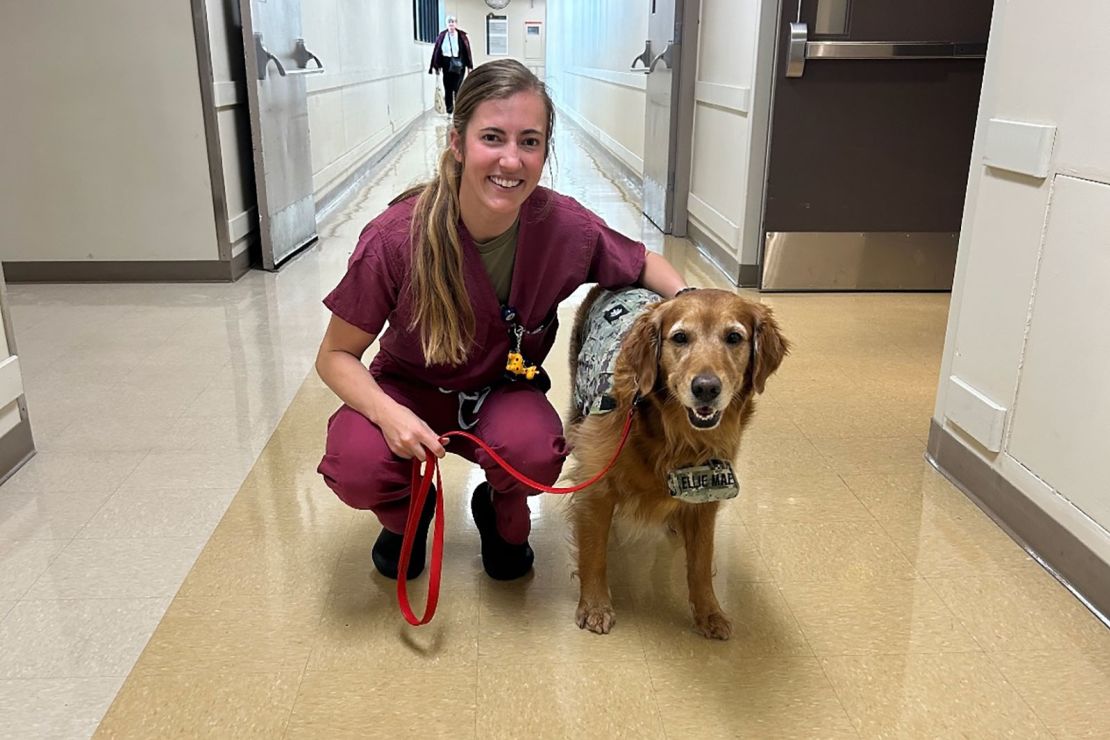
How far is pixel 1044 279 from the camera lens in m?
1.86

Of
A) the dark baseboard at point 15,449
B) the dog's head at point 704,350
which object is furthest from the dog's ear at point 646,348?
the dark baseboard at point 15,449

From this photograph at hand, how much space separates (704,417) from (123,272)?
3.56 meters

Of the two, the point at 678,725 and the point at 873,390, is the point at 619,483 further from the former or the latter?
the point at 873,390

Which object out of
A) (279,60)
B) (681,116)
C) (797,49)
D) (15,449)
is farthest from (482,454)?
(681,116)

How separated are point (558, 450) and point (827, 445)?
1.09 meters

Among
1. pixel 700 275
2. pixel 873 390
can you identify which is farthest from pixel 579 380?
pixel 700 275

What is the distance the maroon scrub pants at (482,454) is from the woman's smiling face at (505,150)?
1.27 feet

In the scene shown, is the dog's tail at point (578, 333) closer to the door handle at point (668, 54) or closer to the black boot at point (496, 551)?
the black boot at point (496, 551)

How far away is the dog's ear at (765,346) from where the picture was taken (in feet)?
5.01

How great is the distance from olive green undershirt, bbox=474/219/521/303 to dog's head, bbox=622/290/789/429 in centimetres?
31

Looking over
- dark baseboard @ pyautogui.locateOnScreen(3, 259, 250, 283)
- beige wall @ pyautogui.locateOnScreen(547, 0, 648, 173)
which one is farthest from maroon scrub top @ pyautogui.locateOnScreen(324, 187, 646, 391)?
beige wall @ pyautogui.locateOnScreen(547, 0, 648, 173)

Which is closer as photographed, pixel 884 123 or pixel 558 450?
pixel 558 450

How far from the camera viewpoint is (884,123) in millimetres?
3838

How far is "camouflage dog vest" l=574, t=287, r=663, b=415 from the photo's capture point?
164 centimetres
